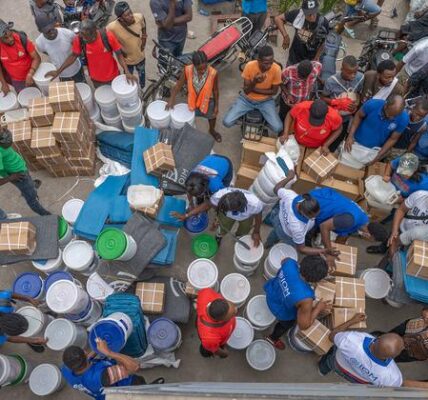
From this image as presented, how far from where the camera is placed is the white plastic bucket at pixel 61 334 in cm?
375

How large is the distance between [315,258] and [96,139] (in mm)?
3740

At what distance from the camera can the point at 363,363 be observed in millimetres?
3156

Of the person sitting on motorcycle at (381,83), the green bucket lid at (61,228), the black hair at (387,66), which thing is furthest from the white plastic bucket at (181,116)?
the black hair at (387,66)

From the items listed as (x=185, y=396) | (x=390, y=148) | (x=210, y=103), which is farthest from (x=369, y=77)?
(x=185, y=396)

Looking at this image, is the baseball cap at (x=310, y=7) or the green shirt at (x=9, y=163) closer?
the green shirt at (x=9, y=163)

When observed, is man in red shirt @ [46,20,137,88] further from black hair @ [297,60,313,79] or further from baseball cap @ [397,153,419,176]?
baseball cap @ [397,153,419,176]

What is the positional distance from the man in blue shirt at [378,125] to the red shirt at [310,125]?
318 mm

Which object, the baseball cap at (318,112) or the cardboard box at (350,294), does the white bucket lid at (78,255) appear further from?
the baseball cap at (318,112)

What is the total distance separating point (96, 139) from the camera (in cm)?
554

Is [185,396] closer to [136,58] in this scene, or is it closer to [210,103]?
[210,103]

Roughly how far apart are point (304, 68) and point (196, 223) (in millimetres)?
2424

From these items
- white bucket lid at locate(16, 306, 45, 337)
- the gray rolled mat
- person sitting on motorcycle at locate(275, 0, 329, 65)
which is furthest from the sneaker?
person sitting on motorcycle at locate(275, 0, 329, 65)

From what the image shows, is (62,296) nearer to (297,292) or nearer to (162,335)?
(162,335)

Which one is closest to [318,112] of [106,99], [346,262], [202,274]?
[346,262]
